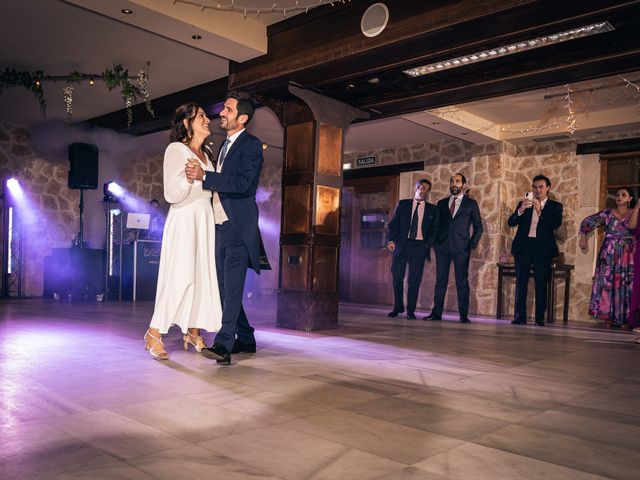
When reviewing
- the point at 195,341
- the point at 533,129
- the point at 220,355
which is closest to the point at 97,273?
the point at 195,341

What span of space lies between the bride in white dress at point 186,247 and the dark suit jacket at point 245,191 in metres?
0.16

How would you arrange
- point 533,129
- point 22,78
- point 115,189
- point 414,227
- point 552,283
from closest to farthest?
point 22,78 < point 414,227 < point 552,283 < point 533,129 < point 115,189

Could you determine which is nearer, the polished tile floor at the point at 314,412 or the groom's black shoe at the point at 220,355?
the polished tile floor at the point at 314,412

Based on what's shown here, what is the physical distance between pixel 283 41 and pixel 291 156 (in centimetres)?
103

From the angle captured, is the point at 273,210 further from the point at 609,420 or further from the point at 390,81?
the point at 609,420

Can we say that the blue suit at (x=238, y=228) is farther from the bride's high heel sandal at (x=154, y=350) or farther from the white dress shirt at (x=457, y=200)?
the white dress shirt at (x=457, y=200)

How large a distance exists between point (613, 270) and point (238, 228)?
5.15 m

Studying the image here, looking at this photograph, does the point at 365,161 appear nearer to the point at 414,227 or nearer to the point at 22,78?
the point at 414,227

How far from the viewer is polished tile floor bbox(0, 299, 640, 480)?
1556mm

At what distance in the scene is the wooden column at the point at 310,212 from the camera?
16.1 ft

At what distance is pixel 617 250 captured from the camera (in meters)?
→ 6.29

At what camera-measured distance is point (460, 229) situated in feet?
21.1

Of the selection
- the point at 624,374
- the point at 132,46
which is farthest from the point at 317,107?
the point at 624,374

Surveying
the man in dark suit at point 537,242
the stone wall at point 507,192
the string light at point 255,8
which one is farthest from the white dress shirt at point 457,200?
the string light at point 255,8
